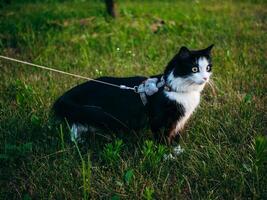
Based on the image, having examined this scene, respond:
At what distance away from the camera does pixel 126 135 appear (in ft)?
12.0

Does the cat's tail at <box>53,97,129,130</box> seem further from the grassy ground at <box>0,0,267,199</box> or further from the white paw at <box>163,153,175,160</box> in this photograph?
the white paw at <box>163,153,175,160</box>

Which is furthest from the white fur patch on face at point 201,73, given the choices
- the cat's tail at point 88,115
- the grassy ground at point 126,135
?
the cat's tail at point 88,115

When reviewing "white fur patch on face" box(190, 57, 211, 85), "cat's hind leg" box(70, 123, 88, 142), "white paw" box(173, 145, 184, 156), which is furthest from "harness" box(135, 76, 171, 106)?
"cat's hind leg" box(70, 123, 88, 142)

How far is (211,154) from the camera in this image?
10.5ft

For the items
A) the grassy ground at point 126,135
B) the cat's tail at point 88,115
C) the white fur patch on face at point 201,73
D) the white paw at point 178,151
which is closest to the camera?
the grassy ground at point 126,135

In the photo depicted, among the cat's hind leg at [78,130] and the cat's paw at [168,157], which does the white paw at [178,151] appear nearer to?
the cat's paw at [168,157]

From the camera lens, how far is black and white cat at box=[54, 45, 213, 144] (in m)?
3.22

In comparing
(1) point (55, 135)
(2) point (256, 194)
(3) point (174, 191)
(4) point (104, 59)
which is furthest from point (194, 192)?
(4) point (104, 59)

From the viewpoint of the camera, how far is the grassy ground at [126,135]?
2.88 meters

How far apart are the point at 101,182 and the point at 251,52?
12.3 ft

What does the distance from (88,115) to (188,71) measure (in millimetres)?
981

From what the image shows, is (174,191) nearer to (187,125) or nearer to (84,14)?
(187,125)

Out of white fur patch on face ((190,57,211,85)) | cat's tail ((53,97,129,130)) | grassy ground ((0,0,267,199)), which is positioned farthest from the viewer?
cat's tail ((53,97,129,130))

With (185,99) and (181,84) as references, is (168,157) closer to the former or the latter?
(185,99)
